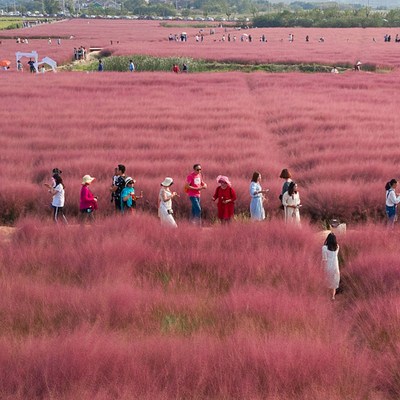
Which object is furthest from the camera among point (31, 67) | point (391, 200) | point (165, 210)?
point (31, 67)

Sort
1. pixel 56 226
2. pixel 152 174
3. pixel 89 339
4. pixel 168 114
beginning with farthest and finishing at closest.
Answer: pixel 168 114
pixel 152 174
pixel 56 226
pixel 89 339

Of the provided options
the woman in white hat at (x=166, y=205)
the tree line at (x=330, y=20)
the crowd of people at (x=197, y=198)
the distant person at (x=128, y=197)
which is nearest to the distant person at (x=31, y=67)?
the crowd of people at (x=197, y=198)

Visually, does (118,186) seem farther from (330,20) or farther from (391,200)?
(330,20)

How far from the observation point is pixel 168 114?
20.2m

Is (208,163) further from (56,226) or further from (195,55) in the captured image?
(195,55)

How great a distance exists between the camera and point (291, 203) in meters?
9.42

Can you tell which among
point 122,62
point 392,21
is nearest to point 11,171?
point 122,62

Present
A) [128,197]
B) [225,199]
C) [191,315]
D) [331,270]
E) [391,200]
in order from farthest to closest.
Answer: [128,197]
[391,200]
[225,199]
[331,270]
[191,315]

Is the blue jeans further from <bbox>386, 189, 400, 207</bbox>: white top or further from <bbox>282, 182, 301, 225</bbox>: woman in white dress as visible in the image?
<bbox>386, 189, 400, 207</bbox>: white top

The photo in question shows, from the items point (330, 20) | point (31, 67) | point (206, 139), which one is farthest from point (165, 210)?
point (330, 20)

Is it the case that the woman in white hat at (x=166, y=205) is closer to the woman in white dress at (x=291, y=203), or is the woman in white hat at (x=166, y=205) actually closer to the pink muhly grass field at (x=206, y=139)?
the pink muhly grass field at (x=206, y=139)

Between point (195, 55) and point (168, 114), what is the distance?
26.5 m

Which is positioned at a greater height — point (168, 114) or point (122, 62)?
point (122, 62)

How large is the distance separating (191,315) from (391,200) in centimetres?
551
